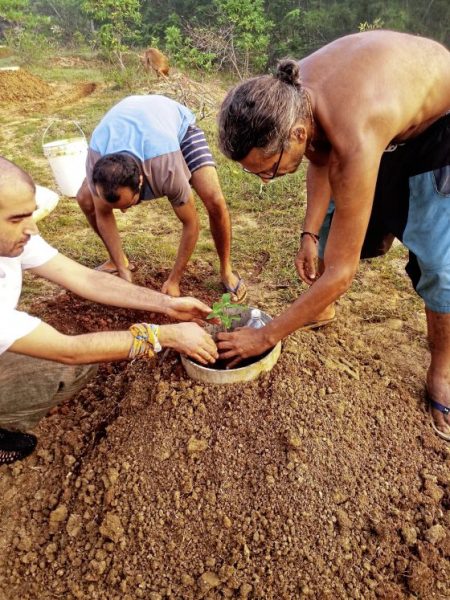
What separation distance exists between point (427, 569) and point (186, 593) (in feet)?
2.93

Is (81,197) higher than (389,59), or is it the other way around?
(389,59)

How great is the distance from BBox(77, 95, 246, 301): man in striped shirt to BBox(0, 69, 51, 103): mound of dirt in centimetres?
921

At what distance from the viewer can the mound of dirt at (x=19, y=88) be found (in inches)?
417

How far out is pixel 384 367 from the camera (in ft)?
8.05

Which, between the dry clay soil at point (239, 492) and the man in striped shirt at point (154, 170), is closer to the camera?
the dry clay soil at point (239, 492)

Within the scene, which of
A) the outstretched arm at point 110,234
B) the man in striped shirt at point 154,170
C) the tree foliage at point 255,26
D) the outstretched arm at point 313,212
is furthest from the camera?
the tree foliage at point 255,26

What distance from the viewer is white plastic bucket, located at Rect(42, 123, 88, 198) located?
4812mm

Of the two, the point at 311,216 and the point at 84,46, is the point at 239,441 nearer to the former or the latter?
the point at 311,216

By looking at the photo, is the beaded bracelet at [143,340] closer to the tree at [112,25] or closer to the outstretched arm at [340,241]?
the outstretched arm at [340,241]

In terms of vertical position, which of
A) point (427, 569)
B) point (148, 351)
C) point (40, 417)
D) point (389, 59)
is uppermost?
point (389, 59)

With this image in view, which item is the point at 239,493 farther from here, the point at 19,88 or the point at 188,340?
the point at 19,88

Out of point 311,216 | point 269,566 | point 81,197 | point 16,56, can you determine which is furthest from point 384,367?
point 16,56

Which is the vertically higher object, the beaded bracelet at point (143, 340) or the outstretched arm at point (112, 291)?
the beaded bracelet at point (143, 340)

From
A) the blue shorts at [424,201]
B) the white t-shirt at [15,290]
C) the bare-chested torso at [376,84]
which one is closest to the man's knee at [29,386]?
the white t-shirt at [15,290]
